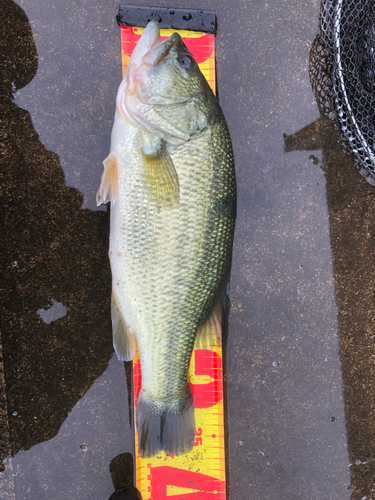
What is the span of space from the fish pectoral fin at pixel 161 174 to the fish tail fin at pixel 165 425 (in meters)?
1.19

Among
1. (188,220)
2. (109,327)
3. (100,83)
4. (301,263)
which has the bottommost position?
(109,327)

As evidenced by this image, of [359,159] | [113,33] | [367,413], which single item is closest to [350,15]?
[359,159]

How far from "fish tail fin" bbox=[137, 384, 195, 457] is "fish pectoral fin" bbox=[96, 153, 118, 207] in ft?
3.95

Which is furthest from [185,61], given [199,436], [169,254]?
[199,436]

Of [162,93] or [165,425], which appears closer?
[162,93]

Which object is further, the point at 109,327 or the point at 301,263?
the point at 301,263

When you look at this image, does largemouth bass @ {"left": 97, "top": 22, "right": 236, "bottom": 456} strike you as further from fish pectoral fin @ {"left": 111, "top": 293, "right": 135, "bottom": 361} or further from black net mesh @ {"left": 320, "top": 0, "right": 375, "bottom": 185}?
black net mesh @ {"left": 320, "top": 0, "right": 375, "bottom": 185}

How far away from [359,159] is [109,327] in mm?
2285

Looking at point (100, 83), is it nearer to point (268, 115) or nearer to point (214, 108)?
point (214, 108)

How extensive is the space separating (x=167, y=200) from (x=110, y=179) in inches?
14.9

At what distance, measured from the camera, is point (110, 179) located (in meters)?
1.64

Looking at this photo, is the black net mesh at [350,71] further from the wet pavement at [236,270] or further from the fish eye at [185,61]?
the fish eye at [185,61]

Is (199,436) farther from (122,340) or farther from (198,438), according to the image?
(122,340)

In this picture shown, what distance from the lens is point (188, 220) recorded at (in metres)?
1.54
